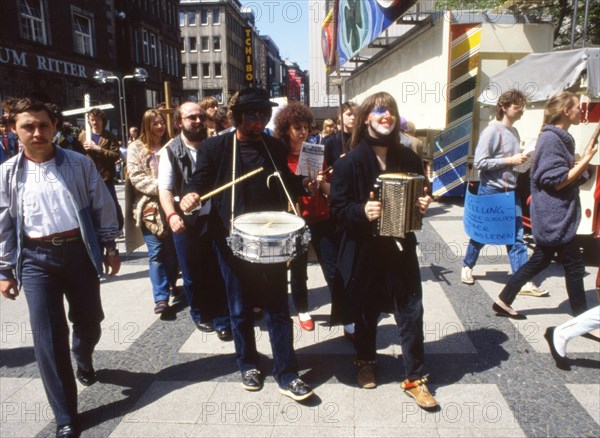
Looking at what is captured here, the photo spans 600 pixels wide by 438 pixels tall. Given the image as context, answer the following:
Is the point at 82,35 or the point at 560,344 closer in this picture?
the point at 560,344

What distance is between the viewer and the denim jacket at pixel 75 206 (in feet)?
9.09

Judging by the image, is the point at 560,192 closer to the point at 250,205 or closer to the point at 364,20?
the point at 250,205

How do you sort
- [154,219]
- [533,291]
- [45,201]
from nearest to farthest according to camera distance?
[45,201], [154,219], [533,291]

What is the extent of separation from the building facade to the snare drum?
13.3m

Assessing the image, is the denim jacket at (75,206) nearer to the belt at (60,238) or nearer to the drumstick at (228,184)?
the belt at (60,238)

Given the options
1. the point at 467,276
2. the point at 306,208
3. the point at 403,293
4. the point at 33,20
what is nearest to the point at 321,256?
the point at 306,208

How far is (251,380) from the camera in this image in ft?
10.6

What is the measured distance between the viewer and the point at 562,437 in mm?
2625

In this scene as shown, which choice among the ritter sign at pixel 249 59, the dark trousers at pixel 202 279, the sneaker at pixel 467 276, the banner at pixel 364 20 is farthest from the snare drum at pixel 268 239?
the ritter sign at pixel 249 59

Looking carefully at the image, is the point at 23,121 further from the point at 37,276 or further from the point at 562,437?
the point at 562,437

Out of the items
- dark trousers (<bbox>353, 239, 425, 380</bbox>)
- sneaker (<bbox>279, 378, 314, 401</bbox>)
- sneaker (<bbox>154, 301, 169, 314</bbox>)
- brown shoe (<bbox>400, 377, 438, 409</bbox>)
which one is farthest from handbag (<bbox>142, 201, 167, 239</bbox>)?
brown shoe (<bbox>400, 377, 438, 409</bbox>)

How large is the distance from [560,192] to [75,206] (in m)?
3.46

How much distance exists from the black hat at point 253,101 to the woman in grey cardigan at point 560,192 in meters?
2.21

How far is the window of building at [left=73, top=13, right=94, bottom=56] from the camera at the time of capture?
23.9 metres
